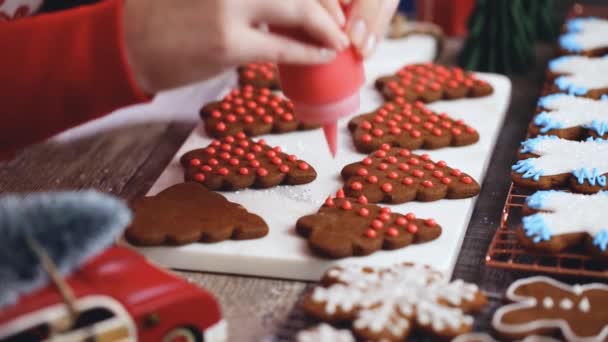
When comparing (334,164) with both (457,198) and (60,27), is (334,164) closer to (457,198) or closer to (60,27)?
(457,198)

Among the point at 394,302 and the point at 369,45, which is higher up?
the point at 369,45

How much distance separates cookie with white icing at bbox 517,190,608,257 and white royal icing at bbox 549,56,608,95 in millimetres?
356

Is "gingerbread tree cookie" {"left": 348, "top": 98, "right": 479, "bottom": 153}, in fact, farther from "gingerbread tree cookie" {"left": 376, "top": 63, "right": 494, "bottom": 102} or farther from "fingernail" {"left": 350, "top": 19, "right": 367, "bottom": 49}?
"fingernail" {"left": 350, "top": 19, "right": 367, "bottom": 49}

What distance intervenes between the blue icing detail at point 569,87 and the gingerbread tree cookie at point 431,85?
0.11m

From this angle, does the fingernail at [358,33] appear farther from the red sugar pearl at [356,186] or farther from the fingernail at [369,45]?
the red sugar pearl at [356,186]

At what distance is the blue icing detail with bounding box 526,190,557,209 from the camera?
0.94 meters

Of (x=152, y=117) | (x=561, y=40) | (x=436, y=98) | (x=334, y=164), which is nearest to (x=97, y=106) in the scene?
(x=334, y=164)

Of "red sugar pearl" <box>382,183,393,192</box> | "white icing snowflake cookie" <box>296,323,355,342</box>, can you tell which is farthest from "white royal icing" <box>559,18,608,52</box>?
"white icing snowflake cookie" <box>296,323,355,342</box>

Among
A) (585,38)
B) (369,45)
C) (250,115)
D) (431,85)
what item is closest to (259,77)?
(250,115)

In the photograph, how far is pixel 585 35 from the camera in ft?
4.73

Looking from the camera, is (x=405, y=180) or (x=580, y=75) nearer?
(x=405, y=180)

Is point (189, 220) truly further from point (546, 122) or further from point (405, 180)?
point (546, 122)

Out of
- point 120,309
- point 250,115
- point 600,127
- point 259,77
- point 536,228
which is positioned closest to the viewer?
point 120,309

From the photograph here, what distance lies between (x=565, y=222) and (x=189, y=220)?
18.2 inches
